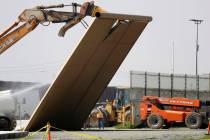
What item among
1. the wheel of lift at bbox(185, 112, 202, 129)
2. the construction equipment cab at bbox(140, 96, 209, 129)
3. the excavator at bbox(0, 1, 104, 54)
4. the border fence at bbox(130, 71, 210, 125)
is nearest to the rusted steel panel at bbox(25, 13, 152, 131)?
the excavator at bbox(0, 1, 104, 54)

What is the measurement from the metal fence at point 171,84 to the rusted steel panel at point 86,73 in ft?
37.8

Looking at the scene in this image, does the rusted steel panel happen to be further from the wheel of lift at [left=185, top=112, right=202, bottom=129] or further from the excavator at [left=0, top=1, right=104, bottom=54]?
the wheel of lift at [left=185, top=112, right=202, bottom=129]

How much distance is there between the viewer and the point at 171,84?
50.4m

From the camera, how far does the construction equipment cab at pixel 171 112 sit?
1624 inches

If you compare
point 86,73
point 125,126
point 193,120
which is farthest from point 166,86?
point 86,73

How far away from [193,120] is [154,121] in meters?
2.55

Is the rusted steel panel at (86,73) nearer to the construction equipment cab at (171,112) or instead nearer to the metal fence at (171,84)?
the construction equipment cab at (171,112)

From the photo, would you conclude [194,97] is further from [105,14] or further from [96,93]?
[105,14]

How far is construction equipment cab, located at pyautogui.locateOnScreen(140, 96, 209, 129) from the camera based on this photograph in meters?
41.2

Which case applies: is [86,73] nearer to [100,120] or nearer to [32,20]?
[32,20]

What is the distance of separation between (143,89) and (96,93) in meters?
12.4

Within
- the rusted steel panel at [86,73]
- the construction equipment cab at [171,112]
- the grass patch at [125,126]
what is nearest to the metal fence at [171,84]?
the grass patch at [125,126]

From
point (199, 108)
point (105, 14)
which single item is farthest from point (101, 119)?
point (105, 14)

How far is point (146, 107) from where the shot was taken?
43.2m
